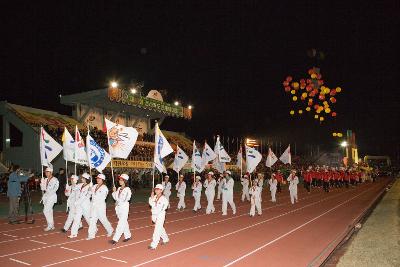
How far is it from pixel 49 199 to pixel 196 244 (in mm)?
4752

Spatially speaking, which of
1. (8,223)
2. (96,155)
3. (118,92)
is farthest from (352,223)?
(118,92)

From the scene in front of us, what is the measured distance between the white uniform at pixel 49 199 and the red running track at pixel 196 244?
1.57 ft

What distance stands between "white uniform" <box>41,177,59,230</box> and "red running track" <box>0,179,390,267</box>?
48 centimetres

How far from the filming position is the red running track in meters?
8.27

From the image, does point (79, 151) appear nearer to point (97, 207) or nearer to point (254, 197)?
point (97, 207)

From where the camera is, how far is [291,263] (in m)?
8.14

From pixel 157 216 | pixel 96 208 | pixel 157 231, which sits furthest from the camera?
pixel 96 208

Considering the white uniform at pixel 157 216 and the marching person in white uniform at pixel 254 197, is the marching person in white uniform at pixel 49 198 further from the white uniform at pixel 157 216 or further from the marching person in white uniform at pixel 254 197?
the marching person in white uniform at pixel 254 197

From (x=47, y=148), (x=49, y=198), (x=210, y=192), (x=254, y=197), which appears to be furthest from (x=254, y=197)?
(x=47, y=148)

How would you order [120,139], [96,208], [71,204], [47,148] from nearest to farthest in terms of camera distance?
[96,208], [120,139], [71,204], [47,148]

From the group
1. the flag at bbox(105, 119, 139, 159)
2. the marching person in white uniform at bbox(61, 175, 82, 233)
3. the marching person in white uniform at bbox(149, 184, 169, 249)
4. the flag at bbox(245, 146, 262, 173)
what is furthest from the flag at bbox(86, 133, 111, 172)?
the flag at bbox(245, 146, 262, 173)

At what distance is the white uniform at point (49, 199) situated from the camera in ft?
38.6

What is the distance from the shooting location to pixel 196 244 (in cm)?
1001

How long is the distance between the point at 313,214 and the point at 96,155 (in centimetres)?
947
